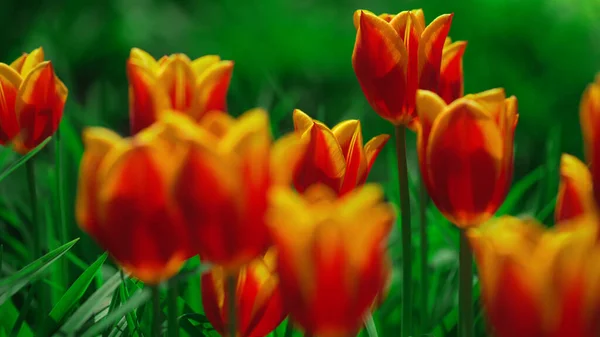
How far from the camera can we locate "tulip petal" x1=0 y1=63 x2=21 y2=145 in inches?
39.1

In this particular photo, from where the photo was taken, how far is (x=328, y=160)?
2.65 feet

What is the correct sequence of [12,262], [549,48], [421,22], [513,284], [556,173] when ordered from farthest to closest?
[549,48], [556,173], [12,262], [421,22], [513,284]

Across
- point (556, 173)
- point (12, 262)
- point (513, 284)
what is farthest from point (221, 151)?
point (556, 173)

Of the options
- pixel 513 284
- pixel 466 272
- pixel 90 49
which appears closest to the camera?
pixel 513 284

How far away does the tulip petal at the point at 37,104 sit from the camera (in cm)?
98

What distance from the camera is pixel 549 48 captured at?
2.93 meters

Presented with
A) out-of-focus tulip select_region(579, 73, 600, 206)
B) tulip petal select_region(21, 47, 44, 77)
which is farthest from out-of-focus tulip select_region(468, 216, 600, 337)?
tulip petal select_region(21, 47, 44, 77)

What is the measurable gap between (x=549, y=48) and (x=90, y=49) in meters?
1.53

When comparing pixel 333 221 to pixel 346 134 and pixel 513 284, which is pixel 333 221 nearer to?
pixel 513 284

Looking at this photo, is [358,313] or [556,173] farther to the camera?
[556,173]

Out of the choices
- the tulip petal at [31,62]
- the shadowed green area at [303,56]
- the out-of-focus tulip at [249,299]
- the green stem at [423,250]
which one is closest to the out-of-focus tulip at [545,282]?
the out-of-focus tulip at [249,299]

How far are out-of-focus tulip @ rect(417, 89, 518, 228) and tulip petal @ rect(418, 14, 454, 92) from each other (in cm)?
15

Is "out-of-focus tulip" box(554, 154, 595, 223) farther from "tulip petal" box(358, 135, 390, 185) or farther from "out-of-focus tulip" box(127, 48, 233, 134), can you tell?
"out-of-focus tulip" box(127, 48, 233, 134)

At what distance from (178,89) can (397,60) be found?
22cm
